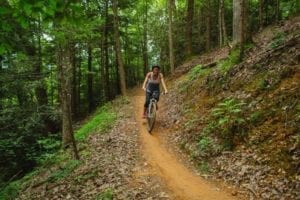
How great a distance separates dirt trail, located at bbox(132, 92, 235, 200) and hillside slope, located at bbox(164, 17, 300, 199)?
459 millimetres

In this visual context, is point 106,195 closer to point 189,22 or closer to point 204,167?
point 204,167

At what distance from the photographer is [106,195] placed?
781cm

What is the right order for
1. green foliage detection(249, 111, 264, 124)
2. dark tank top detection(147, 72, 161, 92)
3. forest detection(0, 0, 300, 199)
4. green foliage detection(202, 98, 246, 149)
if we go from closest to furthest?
forest detection(0, 0, 300, 199)
green foliage detection(249, 111, 264, 124)
green foliage detection(202, 98, 246, 149)
dark tank top detection(147, 72, 161, 92)

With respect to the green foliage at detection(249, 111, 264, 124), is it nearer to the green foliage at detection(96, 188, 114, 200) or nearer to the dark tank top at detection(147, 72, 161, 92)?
the green foliage at detection(96, 188, 114, 200)

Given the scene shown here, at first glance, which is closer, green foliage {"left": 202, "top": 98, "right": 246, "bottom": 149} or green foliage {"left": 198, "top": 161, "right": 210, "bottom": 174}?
green foliage {"left": 198, "top": 161, "right": 210, "bottom": 174}

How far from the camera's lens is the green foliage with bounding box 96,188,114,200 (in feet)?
25.3

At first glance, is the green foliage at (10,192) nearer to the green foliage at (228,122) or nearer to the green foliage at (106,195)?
the green foliage at (106,195)

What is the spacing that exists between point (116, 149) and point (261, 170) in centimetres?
535

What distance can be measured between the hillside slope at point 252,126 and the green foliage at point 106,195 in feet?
7.76

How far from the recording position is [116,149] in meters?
11.4

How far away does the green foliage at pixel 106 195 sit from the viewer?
25.3ft

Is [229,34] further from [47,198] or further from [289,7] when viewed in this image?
[47,198]

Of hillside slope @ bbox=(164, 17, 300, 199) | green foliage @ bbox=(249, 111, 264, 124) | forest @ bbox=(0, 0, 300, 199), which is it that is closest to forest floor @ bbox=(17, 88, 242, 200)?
hillside slope @ bbox=(164, 17, 300, 199)

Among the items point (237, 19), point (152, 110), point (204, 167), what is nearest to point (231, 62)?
point (237, 19)
